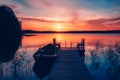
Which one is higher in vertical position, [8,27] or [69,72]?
[8,27]

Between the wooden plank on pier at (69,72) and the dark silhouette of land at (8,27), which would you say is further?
the dark silhouette of land at (8,27)

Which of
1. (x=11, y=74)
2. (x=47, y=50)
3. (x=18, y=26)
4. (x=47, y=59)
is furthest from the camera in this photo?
(x=18, y=26)

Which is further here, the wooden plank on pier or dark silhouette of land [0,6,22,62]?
dark silhouette of land [0,6,22,62]

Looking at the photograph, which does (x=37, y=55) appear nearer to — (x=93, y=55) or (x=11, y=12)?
(x=93, y=55)

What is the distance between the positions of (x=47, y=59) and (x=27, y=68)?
6.93 feet

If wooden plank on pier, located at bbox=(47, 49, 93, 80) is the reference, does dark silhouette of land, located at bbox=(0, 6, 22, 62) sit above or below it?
above

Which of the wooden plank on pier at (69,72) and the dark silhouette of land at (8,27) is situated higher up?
the dark silhouette of land at (8,27)

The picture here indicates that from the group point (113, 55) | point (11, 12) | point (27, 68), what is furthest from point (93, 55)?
point (11, 12)

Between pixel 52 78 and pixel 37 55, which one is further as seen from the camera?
pixel 37 55

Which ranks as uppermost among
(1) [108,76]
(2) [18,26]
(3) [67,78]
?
(2) [18,26]

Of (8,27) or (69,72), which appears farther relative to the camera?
(8,27)

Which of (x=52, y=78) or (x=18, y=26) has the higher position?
(x=18, y=26)

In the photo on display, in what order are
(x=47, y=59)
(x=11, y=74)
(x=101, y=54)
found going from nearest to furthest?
(x=11, y=74)
(x=47, y=59)
(x=101, y=54)

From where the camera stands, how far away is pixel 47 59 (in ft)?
64.0
